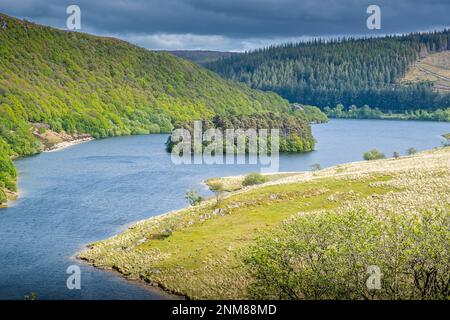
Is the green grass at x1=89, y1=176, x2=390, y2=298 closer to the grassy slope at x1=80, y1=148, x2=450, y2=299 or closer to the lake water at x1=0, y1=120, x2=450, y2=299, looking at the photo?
the grassy slope at x1=80, y1=148, x2=450, y2=299

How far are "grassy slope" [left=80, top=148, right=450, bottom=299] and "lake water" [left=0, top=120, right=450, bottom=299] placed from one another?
135 inches

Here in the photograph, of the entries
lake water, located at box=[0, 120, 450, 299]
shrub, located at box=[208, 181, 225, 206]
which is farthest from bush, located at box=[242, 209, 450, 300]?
shrub, located at box=[208, 181, 225, 206]

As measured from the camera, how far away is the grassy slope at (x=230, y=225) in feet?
208

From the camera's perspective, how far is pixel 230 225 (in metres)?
76.1

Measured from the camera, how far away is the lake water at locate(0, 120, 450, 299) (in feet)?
208

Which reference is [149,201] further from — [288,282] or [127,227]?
[288,282]

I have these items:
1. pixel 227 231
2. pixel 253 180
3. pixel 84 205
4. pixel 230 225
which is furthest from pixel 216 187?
pixel 227 231

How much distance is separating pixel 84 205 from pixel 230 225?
3415 centimetres

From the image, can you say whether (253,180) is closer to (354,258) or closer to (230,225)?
(230,225)

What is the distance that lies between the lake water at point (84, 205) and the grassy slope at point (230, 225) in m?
3.44

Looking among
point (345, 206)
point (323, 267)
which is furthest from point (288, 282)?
point (345, 206)

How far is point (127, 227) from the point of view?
284 ft

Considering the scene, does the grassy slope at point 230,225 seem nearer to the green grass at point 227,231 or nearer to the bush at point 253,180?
the green grass at point 227,231
